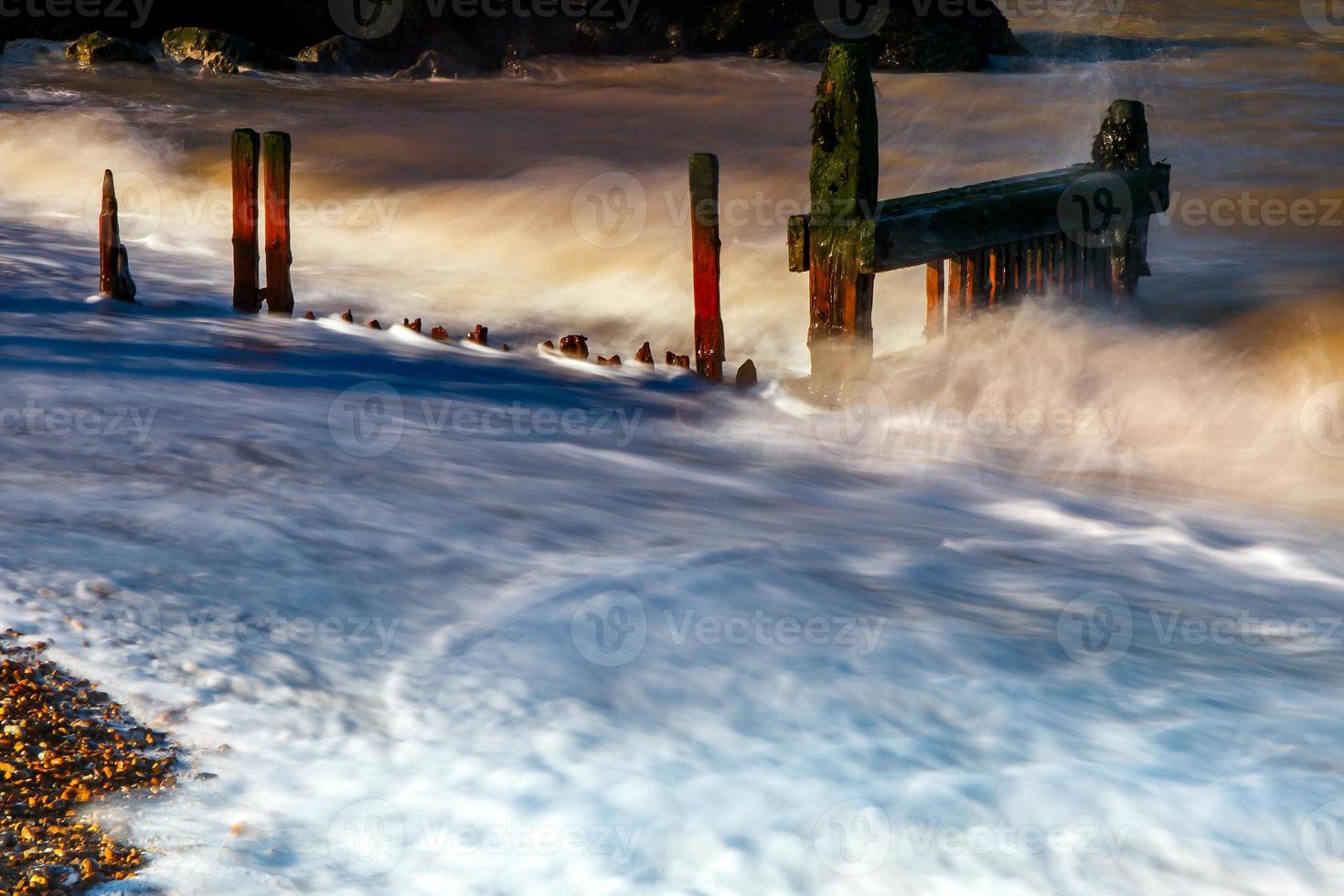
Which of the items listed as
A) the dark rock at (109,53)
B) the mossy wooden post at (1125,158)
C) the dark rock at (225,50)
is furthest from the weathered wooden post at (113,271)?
the dark rock at (109,53)

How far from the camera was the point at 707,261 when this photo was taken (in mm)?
9125

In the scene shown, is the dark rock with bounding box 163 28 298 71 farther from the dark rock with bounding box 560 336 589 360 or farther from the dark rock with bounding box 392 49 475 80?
the dark rock with bounding box 560 336 589 360

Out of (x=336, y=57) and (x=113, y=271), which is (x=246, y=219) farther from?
(x=336, y=57)

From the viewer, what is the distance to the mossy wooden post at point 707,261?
29.4 feet

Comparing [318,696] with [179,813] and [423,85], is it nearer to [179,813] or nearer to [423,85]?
[179,813]

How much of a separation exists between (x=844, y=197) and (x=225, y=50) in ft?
83.4

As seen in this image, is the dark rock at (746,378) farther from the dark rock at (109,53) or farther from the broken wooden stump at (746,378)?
the dark rock at (109,53)

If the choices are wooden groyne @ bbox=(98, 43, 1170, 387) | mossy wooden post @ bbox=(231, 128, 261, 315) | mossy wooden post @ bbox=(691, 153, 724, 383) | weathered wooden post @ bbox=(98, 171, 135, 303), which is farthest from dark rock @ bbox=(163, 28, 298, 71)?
mossy wooden post @ bbox=(691, 153, 724, 383)

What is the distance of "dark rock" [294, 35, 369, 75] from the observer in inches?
1205

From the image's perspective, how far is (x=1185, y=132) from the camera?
2292cm

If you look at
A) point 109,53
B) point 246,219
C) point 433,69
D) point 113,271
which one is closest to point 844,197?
point 246,219

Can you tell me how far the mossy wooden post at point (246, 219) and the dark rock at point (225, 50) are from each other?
Answer: 20.2 meters

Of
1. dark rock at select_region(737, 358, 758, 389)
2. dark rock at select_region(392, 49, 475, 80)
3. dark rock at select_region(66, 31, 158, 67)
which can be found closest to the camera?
dark rock at select_region(737, 358, 758, 389)

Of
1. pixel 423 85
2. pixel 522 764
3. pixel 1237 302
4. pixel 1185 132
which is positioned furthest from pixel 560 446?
pixel 423 85
